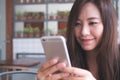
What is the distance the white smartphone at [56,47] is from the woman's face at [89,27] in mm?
117

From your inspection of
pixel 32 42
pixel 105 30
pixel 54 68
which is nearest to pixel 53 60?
pixel 54 68

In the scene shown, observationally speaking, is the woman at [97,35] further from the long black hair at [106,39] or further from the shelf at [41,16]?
the shelf at [41,16]

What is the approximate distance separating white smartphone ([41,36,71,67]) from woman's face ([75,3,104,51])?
12 centimetres

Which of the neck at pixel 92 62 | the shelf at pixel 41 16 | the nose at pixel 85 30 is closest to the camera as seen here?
the nose at pixel 85 30

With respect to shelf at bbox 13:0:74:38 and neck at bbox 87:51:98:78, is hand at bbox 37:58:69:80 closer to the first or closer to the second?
neck at bbox 87:51:98:78

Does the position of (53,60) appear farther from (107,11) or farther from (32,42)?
(32,42)

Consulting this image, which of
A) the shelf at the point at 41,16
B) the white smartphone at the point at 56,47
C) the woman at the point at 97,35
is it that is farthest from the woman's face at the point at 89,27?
the shelf at the point at 41,16

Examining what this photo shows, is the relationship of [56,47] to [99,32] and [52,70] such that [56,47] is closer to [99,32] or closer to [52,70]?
[52,70]

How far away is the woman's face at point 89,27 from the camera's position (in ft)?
3.03

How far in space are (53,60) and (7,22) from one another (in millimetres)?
4643

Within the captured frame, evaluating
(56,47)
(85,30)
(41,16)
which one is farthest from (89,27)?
(41,16)

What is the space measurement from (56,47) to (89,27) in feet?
0.48

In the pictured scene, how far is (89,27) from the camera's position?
0.92 m

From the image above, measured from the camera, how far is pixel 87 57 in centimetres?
107
